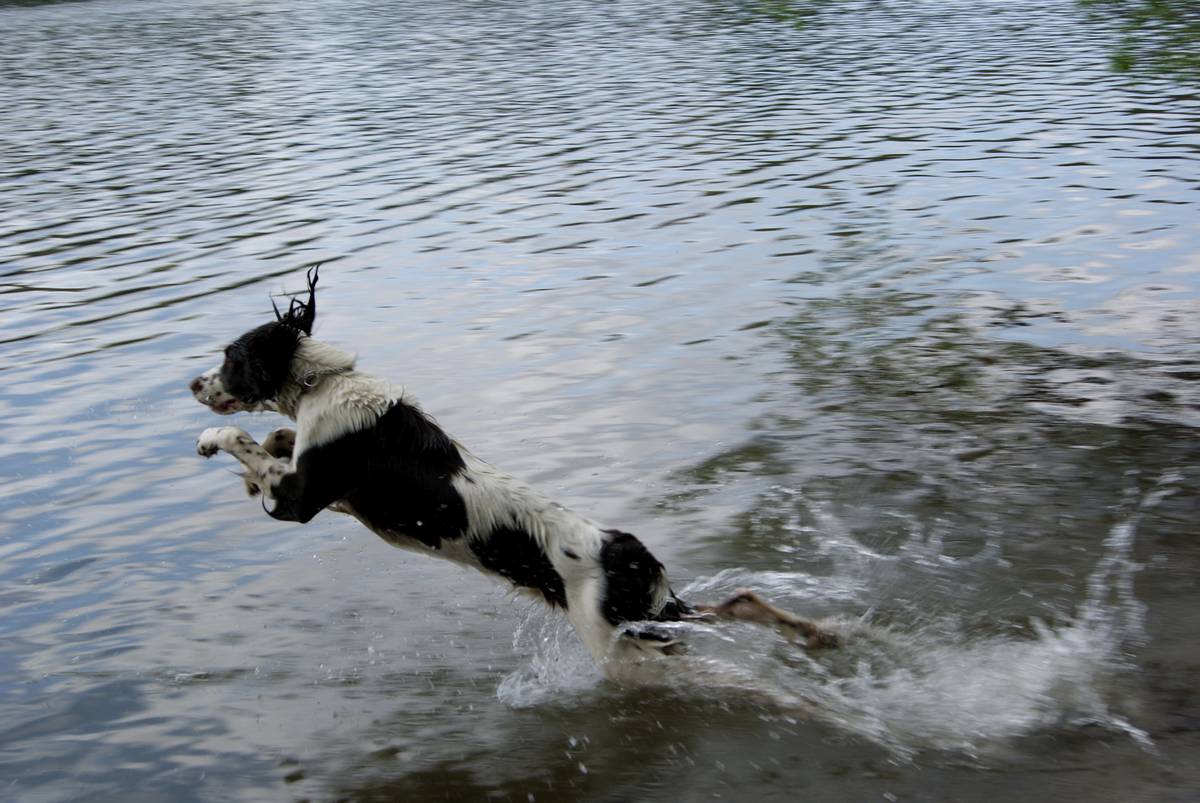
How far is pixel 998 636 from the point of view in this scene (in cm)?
605

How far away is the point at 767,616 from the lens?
5.86 m

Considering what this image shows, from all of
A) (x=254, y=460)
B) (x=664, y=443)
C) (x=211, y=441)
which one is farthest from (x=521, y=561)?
(x=664, y=443)

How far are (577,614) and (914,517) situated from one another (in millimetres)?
2624

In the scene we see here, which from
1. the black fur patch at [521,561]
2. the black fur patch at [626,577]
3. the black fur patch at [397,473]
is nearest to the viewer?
the black fur patch at [626,577]

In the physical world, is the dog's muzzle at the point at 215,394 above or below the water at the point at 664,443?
above

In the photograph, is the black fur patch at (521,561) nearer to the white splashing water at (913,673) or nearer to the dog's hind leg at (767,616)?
the white splashing water at (913,673)

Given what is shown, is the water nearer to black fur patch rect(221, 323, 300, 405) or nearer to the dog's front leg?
the dog's front leg

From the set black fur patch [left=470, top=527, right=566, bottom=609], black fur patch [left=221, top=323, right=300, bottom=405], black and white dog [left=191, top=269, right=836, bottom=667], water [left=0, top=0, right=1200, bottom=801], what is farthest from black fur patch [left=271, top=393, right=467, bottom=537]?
water [left=0, top=0, right=1200, bottom=801]

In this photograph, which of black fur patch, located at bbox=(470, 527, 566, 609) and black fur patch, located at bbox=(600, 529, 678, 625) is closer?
black fur patch, located at bbox=(600, 529, 678, 625)

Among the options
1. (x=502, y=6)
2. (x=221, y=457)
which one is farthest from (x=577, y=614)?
(x=502, y=6)

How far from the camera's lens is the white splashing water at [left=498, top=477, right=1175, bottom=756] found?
536 centimetres

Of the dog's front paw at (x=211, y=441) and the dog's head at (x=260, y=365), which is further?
the dog's front paw at (x=211, y=441)

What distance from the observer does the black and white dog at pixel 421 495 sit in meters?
5.37

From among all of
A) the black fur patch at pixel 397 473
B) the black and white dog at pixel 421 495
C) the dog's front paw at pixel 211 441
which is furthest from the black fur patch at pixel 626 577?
the dog's front paw at pixel 211 441
